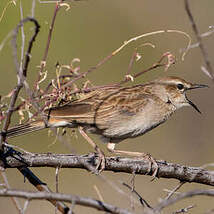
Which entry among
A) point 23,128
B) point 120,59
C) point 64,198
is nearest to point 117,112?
point 23,128

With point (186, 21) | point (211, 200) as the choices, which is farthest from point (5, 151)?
point (186, 21)

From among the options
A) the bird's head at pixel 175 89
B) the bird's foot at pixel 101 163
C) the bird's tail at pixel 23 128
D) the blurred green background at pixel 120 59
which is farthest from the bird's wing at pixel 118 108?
the blurred green background at pixel 120 59

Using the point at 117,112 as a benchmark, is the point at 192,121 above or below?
below

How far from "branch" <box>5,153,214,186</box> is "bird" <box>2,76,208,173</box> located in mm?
654

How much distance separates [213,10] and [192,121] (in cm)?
245

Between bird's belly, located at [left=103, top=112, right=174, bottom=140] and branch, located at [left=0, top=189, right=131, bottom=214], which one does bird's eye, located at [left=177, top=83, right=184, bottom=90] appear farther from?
branch, located at [left=0, top=189, right=131, bottom=214]

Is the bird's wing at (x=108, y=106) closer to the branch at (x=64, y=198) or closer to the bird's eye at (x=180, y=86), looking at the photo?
the bird's eye at (x=180, y=86)

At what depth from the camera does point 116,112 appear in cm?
577

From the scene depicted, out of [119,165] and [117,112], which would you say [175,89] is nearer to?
[117,112]

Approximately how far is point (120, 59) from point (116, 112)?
541 centimetres

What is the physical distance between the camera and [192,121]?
11.1m

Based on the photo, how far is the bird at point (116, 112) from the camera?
5355 millimetres

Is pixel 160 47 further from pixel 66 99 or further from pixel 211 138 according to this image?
pixel 66 99

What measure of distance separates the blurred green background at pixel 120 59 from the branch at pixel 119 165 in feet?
15.8
